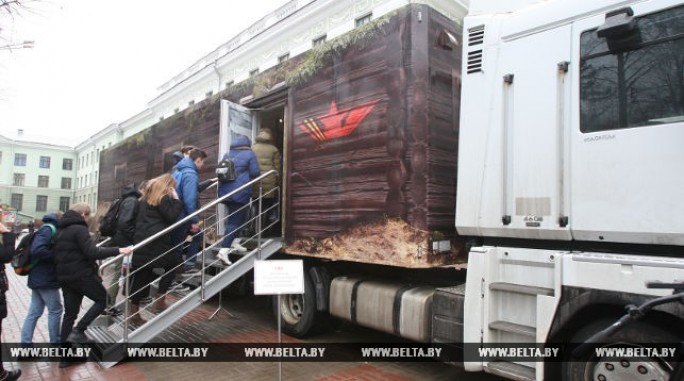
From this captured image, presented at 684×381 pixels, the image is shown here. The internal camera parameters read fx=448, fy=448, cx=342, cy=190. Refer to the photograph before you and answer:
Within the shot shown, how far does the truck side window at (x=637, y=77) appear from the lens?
2.76 m

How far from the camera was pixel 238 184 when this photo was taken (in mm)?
6105

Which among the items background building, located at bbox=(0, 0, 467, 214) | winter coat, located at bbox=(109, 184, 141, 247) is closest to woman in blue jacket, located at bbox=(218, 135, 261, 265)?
background building, located at bbox=(0, 0, 467, 214)

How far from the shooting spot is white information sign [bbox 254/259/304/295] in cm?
401

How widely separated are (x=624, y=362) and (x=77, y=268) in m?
4.91

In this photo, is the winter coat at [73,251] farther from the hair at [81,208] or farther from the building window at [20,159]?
the building window at [20,159]

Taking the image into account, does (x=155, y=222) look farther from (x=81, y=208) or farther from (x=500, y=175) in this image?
(x=500, y=175)

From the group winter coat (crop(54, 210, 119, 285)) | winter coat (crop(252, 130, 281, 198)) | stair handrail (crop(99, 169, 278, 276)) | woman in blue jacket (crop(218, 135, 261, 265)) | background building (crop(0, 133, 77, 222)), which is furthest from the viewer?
background building (crop(0, 133, 77, 222))

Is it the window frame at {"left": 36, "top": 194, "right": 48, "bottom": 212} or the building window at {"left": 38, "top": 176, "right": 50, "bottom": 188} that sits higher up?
the building window at {"left": 38, "top": 176, "right": 50, "bottom": 188}

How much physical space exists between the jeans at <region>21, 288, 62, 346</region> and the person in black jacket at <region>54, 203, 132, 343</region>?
14 centimetres

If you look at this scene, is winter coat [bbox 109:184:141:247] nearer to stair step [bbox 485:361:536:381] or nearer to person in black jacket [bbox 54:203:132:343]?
person in black jacket [bbox 54:203:132:343]

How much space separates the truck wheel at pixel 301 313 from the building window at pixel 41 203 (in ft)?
237

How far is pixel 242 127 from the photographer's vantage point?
22.1ft

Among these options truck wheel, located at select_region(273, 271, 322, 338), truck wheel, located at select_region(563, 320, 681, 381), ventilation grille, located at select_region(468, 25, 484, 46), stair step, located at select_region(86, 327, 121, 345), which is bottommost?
stair step, located at select_region(86, 327, 121, 345)

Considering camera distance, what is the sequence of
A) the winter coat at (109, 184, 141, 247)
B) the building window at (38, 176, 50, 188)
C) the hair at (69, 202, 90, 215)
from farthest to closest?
1. the building window at (38, 176, 50, 188)
2. the winter coat at (109, 184, 141, 247)
3. the hair at (69, 202, 90, 215)
